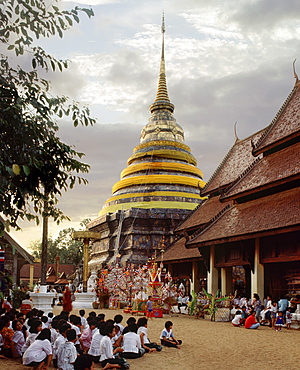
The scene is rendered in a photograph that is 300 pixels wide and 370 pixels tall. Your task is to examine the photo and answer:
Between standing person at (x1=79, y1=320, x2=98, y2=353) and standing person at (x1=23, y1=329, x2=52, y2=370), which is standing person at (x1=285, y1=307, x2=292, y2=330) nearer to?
standing person at (x1=79, y1=320, x2=98, y2=353)

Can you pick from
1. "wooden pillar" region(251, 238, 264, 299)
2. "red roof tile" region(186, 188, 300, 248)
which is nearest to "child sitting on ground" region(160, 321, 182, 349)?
"red roof tile" region(186, 188, 300, 248)

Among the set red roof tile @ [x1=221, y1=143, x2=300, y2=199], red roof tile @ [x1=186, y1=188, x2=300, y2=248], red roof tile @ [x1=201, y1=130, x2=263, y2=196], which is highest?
red roof tile @ [x1=201, y1=130, x2=263, y2=196]

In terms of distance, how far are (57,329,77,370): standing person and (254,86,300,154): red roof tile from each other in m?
13.1

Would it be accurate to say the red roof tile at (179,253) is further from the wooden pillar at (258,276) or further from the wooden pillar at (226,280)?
the wooden pillar at (258,276)

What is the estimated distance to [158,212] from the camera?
3538 centimetres

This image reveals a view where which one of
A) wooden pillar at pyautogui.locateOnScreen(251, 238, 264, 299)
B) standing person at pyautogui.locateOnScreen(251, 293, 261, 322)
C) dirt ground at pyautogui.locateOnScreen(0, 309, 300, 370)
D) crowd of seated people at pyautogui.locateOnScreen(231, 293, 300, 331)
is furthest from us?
wooden pillar at pyautogui.locateOnScreen(251, 238, 264, 299)

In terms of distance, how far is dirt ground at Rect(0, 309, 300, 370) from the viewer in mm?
8555

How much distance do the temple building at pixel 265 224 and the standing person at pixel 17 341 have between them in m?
8.95

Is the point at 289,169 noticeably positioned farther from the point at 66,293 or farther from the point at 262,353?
the point at 66,293

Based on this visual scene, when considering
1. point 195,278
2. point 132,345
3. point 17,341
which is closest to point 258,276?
point 195,278

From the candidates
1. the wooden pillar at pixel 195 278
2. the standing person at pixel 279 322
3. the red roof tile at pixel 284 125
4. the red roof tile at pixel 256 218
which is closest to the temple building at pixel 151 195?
the wooden pillar at pixel 195 278

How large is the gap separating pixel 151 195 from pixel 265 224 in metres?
21.7

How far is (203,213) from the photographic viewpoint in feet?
83.7

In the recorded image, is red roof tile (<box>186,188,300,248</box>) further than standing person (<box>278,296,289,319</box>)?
No
